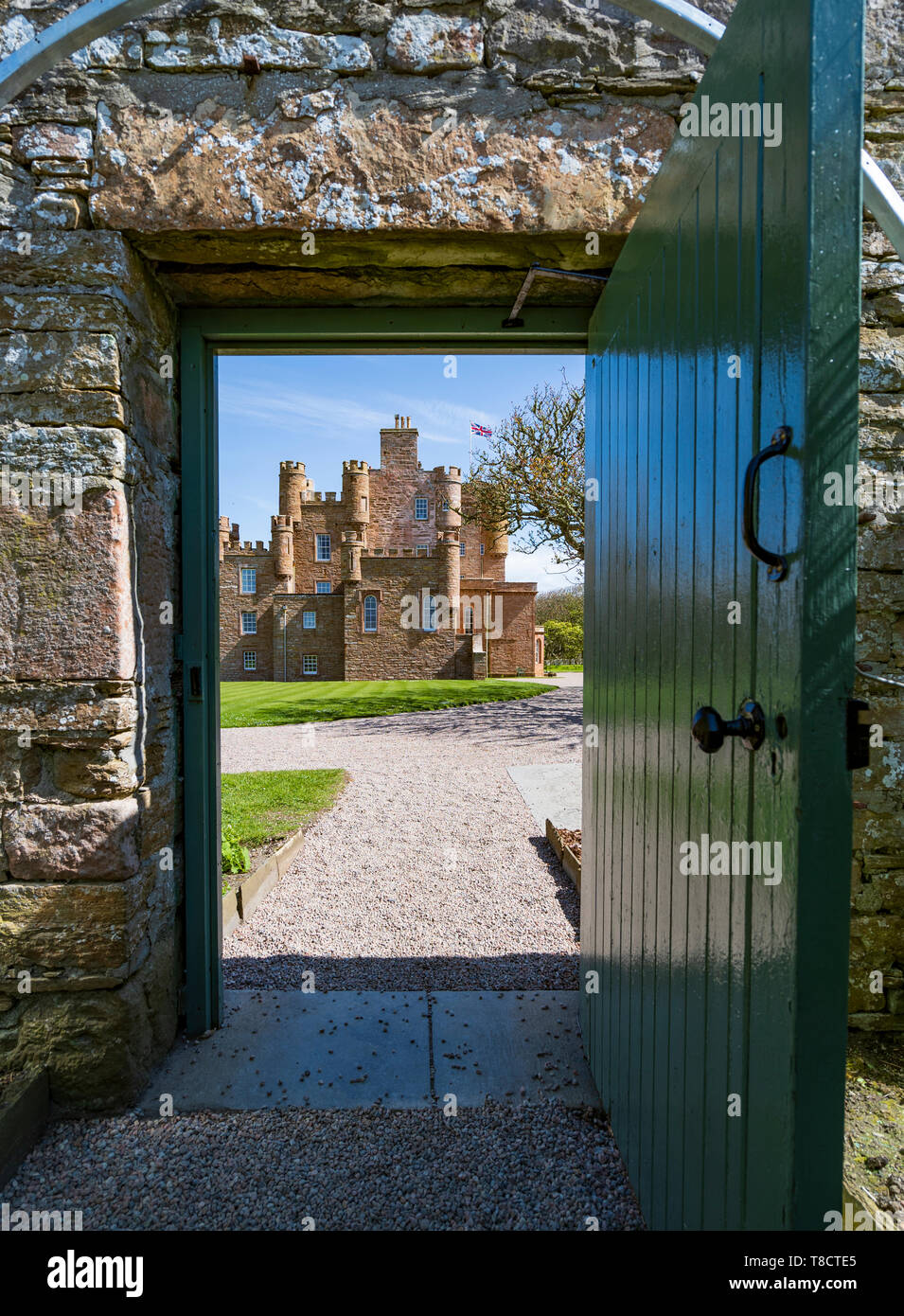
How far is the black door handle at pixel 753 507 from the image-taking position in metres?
1.13

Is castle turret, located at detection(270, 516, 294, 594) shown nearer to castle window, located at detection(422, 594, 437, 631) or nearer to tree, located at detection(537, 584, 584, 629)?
castle window, located at detection(422, 594, 437, 631)

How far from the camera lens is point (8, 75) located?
75.0 inches

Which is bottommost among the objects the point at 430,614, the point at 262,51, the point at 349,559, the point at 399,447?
the point at 430,614

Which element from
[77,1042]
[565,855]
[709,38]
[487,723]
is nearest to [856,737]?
[709,38]

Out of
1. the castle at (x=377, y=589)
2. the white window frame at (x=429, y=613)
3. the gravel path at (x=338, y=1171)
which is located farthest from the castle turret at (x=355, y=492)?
the gravel path at (x=338, y=1171)

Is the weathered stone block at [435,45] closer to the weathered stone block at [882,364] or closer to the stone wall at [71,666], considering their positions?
the stone wall at [71,666]

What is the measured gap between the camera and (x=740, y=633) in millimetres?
1307

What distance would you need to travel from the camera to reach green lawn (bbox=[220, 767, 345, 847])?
5.96 meters

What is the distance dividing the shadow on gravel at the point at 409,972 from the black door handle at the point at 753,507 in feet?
9.11

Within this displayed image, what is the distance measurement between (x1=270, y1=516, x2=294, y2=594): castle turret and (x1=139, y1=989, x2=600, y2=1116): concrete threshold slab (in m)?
30.5

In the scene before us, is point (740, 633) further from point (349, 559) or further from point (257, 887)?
point (349, 559)

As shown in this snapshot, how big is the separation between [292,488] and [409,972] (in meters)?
32.8

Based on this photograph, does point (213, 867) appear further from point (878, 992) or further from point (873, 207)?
point (873, 207)
